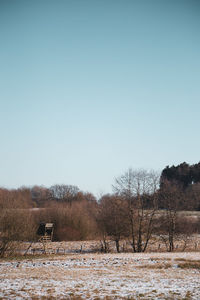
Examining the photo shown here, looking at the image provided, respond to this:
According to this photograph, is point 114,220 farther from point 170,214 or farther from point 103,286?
point 103,286

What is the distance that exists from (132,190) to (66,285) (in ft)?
81.0

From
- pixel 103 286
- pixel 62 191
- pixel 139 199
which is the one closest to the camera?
pixel 103 286

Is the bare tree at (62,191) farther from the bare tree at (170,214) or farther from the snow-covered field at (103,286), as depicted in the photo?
the snow-covered field at (103,286)

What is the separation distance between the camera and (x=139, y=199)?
3538 cm

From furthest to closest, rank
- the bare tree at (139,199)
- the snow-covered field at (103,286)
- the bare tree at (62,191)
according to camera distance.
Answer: the bare tree at (62,191) < the bare tree at (139,199) < the snow-covered field at (103,286)

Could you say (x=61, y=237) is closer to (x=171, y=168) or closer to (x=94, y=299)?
(x=94, y=299)

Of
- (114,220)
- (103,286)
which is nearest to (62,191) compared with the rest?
(114,220)

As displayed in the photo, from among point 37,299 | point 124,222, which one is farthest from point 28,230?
point 37,299

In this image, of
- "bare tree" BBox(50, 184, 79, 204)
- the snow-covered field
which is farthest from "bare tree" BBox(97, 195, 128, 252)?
"bare tree" BBox(50, 184, 79, 204)

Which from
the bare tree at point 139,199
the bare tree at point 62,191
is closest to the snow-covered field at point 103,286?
the bare tree at point 139,199

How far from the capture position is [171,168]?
111750 millimetres

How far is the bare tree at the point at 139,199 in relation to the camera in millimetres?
35194

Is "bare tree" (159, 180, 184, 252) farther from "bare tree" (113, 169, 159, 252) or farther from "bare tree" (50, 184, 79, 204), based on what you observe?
"bare tree" (50, 184, 79, 204)

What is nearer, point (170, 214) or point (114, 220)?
point (114, 220)
